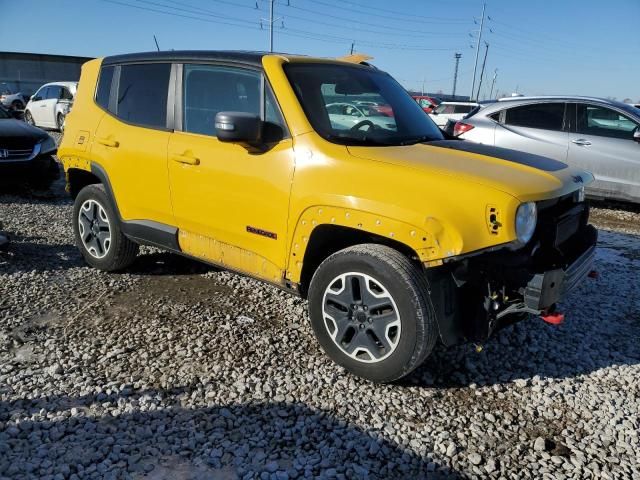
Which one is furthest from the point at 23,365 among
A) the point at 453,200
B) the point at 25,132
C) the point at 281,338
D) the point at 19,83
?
the point at 19,83

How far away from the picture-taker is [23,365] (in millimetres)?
3176

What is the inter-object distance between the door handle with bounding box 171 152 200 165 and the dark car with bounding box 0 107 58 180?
18.4 ft

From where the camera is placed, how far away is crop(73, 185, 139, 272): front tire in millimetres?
4492

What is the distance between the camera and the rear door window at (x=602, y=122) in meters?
7.44

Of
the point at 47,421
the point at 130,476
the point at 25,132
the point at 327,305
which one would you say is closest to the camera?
the point at 130,476

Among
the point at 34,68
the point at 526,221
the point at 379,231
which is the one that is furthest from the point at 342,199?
the point at 34,68

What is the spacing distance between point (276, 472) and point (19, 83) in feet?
162

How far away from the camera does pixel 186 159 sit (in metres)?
3.65

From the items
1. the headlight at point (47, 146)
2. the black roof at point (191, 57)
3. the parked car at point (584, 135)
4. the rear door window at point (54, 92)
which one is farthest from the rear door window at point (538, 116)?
the rear door window at point (54, 92)

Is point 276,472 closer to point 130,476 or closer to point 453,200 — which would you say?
point 130,476

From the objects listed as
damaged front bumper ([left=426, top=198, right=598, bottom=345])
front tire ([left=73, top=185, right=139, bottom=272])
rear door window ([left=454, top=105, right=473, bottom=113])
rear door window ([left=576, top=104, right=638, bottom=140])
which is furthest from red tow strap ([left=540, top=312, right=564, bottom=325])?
rear door window ([left=454, top=105, right=473, bottom=113])

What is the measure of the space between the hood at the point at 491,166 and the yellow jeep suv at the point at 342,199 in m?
0.02

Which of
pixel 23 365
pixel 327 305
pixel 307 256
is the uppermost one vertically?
pixel 307 256

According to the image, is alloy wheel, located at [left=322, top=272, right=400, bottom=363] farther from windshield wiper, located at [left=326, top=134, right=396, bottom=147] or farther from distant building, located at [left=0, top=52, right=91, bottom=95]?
distant building, located at [left=0, top=52, right=91, bottom=95]
